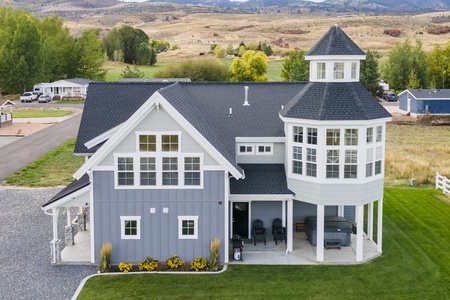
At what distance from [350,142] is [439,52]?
251ft

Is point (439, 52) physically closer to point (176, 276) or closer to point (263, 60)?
point (263, 60)

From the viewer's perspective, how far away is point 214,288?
18.2 meters

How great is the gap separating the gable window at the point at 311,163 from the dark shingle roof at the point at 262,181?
1130mm

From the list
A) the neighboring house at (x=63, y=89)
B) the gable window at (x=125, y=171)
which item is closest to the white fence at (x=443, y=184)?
the gable window at (x=125, y=171)

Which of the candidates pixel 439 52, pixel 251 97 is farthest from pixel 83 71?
pixel 251 97

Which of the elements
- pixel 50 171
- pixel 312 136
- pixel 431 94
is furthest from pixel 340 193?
pixel 431 94

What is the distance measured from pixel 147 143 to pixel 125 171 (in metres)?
1.31

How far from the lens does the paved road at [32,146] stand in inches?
1581

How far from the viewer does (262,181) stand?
22031mm

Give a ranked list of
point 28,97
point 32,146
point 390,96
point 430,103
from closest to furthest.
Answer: point 32,146
point 430,103
point 28,97
point 390,96

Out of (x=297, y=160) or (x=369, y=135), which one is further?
(x=297, y=160)

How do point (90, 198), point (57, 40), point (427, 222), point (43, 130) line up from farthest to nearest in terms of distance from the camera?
1. point (57, 40)
2. point (43, 130)
3. point (427, 222)
4. point (90, 198)

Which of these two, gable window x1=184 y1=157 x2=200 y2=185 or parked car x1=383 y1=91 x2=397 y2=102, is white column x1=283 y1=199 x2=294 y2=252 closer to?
gable window x1=184 y1=157 x2=200 y2=185

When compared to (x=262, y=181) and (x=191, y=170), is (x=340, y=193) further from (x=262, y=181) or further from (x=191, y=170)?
(x=191, y=170)
